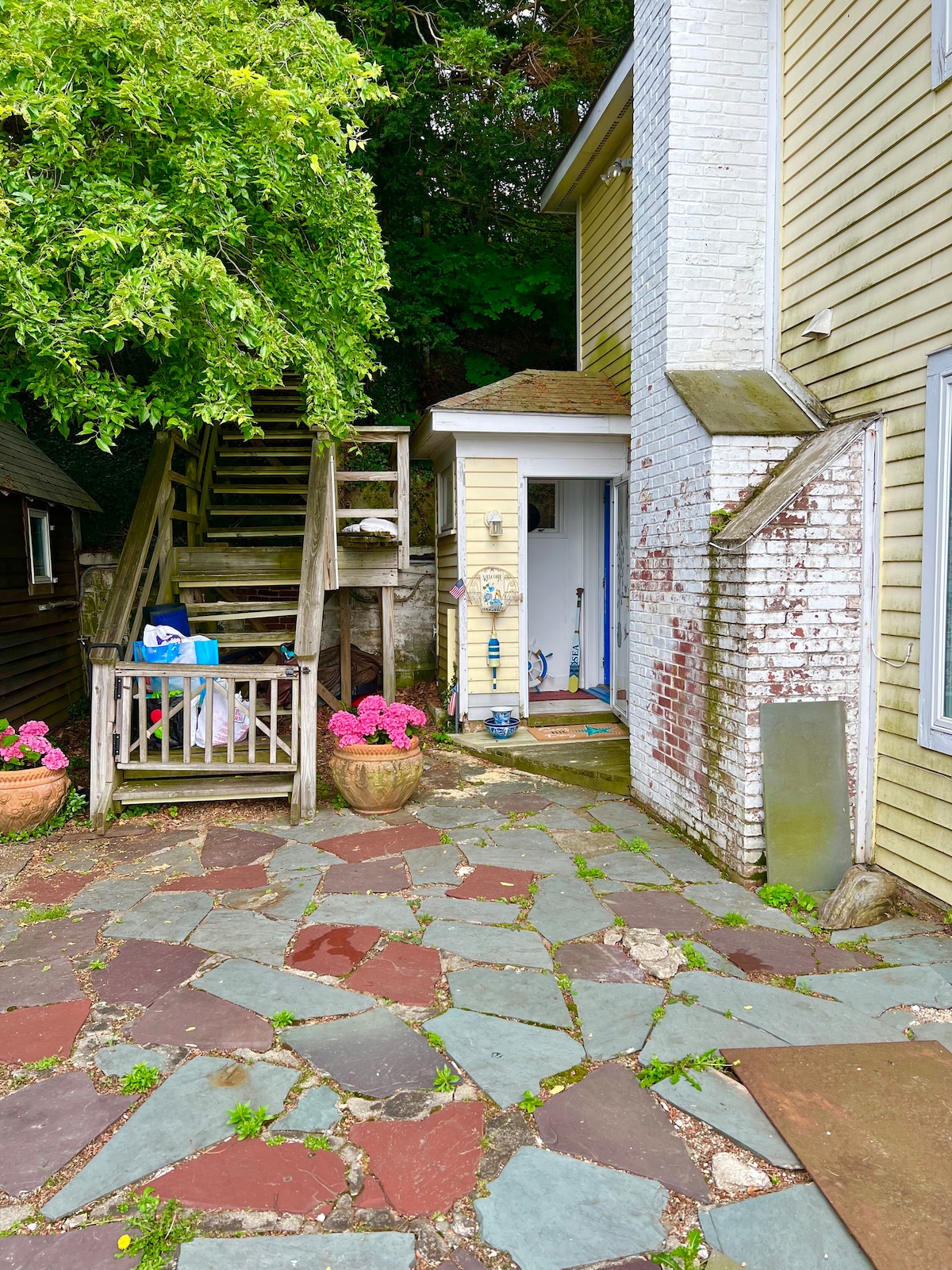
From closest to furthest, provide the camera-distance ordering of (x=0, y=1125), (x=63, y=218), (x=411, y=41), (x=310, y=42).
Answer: (x=0, y=1125)
(x=63, y=218)
(x=310, y=42)
(x=411, y=41)

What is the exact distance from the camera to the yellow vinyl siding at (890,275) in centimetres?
349

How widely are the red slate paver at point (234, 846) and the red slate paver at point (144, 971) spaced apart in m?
0.97

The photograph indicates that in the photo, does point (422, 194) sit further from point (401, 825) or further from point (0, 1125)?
point (0, 1125)

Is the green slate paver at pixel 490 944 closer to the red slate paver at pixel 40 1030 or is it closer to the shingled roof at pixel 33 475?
the red slate paver at pixel 40 1030

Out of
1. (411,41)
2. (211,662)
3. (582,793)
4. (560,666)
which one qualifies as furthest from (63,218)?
(411,41)

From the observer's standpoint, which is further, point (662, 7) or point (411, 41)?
point (411, 41)

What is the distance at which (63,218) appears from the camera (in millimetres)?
3824

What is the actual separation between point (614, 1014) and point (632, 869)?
55.5 inches

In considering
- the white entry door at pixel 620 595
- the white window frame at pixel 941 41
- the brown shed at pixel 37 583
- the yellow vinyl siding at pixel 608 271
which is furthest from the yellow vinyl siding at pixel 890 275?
the brown shed at pixel 37 583

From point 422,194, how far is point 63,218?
776cm

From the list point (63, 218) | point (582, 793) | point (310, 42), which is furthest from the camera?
point (582, 793)

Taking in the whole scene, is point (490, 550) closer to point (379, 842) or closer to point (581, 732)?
point (581, 732)

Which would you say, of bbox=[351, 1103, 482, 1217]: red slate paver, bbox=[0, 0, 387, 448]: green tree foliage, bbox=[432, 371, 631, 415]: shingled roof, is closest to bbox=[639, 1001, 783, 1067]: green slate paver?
bbox=[351, 1103, 482, 1217]: red slate paver

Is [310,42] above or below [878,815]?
above
